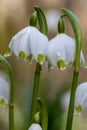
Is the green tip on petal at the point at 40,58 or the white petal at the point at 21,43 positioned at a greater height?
the white petal at the point at 21,43

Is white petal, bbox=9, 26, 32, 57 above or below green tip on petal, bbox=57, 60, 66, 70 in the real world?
above

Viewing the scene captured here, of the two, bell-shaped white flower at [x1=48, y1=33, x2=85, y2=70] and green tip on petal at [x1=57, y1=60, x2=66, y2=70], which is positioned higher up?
bell-shaped white flower at [x1=48, y1=33, x2=85, y2=70]

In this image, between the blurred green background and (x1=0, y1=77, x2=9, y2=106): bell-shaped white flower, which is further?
the blurred green background

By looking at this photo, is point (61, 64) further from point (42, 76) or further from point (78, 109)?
point (42, 76)

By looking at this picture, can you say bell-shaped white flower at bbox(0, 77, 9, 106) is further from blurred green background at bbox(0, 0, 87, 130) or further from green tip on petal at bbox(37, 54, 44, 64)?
blurred green background at bbox(0, 0, 87, 130)

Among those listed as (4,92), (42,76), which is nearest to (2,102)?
(4,92)

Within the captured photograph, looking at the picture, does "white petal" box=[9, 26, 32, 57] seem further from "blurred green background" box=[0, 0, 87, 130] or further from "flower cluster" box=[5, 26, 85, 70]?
"blurred green background" box=[0, 0, 87, 130]

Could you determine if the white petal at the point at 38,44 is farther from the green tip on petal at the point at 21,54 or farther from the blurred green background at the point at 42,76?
the blurred green background at the point at 42,76

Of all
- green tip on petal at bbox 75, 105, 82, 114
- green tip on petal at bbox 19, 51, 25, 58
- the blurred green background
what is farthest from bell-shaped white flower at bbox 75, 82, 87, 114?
the blurred green background

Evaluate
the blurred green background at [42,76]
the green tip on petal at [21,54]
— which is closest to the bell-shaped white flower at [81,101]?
the green tip on petal at [21,54]
